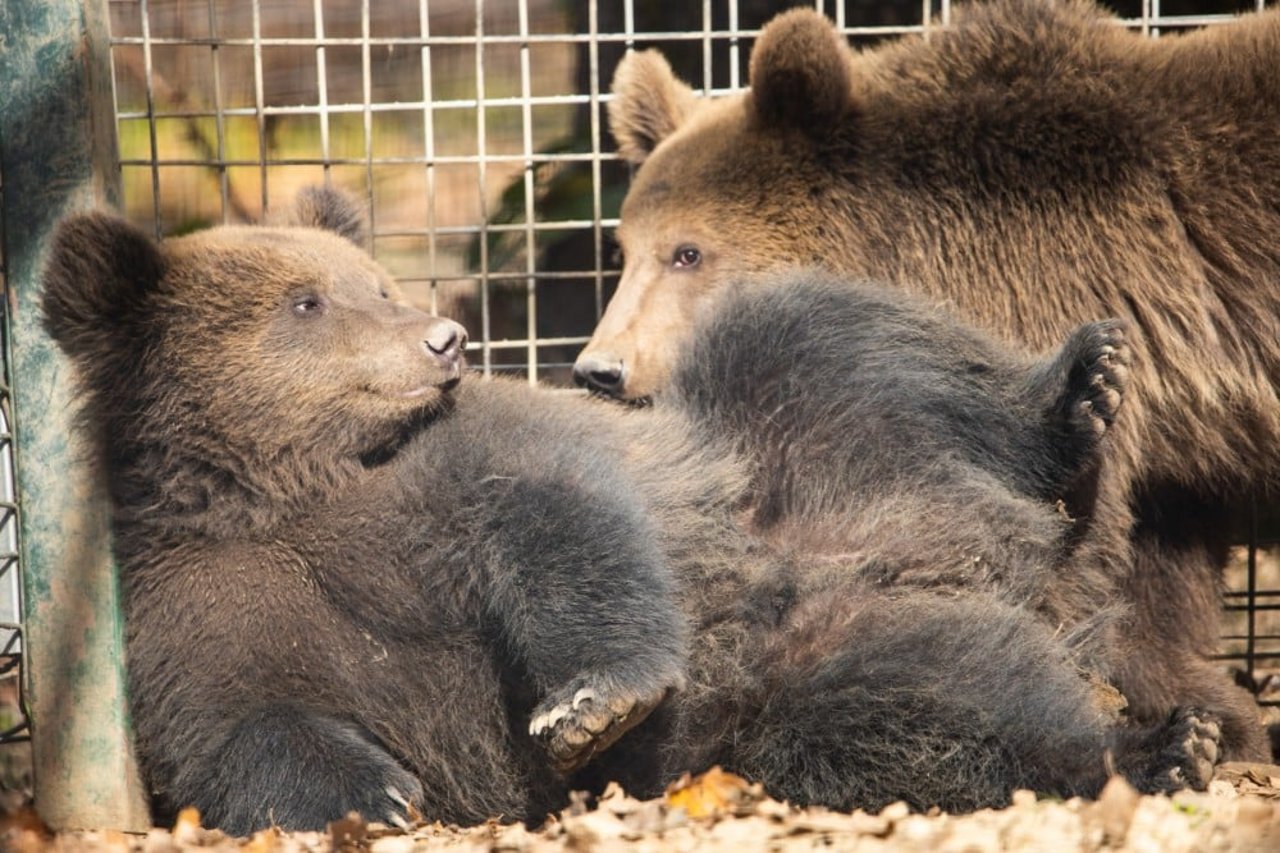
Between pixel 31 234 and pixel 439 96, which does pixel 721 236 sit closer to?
pixel 31 234

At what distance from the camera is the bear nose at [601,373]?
4.94m

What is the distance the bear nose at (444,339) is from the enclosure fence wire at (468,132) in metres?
1.51

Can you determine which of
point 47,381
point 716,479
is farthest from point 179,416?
point 716,479

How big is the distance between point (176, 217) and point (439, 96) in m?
1.65

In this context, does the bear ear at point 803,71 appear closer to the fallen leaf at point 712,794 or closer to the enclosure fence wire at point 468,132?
the enclosure fence wire at point 468,132

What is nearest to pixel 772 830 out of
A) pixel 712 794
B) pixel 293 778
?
pixel 712 794

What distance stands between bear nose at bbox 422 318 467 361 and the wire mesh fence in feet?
4.76

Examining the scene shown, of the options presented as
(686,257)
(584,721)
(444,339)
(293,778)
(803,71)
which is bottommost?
(293,778)

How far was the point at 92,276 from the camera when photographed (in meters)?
3.83

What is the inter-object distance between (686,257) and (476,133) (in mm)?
1826

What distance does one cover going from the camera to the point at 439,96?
28.0 ft

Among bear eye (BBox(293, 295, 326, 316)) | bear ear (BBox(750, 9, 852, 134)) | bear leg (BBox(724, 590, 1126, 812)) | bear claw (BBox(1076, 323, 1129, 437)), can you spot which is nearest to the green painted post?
bear eye (BBox(293, 295, 326, 316))

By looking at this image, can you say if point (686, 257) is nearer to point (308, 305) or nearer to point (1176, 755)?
point (308, 305)

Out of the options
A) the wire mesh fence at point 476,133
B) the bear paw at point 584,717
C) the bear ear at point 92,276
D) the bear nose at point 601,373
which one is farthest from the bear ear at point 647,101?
the bear paw at point 584,717
